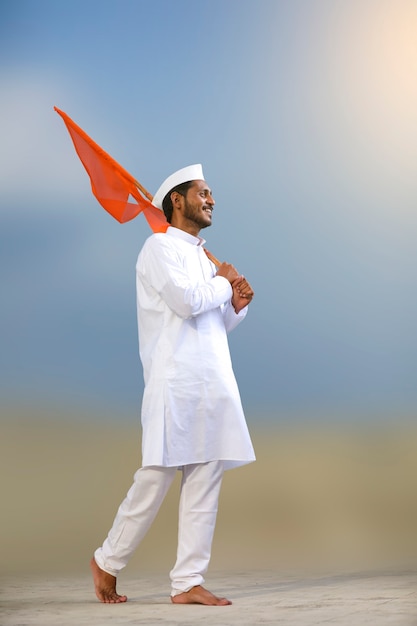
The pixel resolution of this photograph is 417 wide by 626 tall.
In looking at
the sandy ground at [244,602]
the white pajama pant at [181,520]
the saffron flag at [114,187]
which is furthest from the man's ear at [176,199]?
the sandy ground at [244,602]

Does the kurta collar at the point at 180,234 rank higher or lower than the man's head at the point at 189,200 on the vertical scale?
lower

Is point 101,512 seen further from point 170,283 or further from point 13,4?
point 13,4

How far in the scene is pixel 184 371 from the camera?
3.90 meters

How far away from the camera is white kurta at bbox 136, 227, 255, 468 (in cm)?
386

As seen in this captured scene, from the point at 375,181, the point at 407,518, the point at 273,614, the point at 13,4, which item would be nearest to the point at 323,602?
the point at 273,614

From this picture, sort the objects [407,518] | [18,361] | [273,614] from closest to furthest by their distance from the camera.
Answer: [273,614] < [407,518] < [18,361]

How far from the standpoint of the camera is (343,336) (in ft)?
19.3

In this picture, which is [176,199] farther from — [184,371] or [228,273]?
[184,371]

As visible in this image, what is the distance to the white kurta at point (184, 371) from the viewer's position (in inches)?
152

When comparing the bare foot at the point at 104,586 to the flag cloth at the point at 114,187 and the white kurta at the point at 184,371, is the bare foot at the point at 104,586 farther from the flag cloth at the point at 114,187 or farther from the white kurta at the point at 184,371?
the flag cloth at the point at 114,187

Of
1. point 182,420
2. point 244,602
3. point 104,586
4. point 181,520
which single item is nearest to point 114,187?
point 182,420

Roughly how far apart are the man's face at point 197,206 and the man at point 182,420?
14cm

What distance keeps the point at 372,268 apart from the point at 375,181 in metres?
0.45

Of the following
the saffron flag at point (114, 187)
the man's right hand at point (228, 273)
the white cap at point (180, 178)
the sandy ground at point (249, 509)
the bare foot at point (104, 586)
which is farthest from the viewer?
the sandy ground at point (249, 509)
